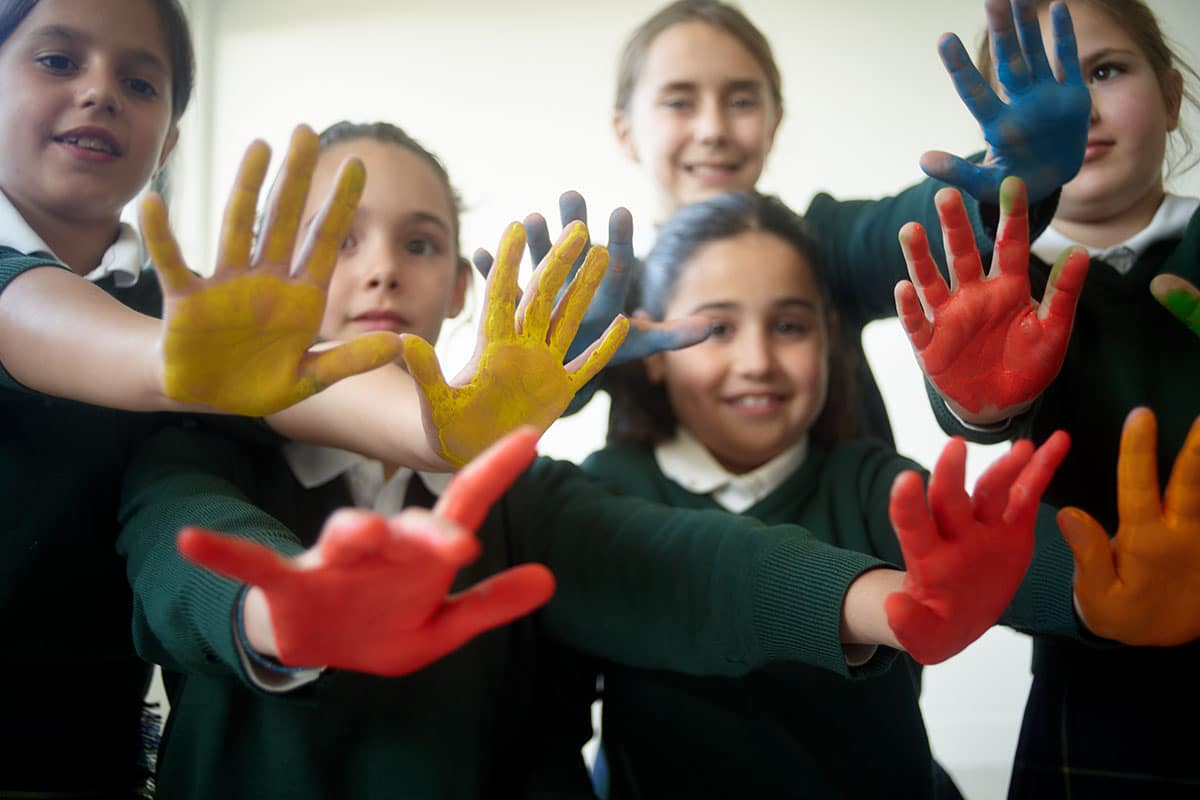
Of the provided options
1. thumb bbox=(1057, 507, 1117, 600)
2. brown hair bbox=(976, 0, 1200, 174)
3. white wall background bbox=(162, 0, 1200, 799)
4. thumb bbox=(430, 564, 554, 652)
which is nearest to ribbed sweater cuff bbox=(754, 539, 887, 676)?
thumb bbox=(1057, 507, 1117, 600)

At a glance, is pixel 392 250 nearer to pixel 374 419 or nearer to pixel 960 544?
pixel 374 419

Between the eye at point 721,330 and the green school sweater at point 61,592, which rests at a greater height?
the eye at point 721,330

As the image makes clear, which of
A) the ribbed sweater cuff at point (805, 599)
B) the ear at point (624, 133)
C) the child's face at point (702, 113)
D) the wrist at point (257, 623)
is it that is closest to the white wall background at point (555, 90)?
the ear at point (624, 133)

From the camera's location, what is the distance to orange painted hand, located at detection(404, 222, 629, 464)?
0.47 meters

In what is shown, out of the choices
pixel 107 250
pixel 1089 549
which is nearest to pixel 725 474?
pixel 1089 549

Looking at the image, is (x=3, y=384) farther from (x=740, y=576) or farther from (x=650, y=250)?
(x=650, y=250)

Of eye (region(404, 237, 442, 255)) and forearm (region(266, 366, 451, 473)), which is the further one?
eye (region(404, 237, 442, 255))

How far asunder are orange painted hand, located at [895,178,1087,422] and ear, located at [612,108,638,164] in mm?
566

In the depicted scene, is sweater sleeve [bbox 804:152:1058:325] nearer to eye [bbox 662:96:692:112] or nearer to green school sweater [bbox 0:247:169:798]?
eye [bbox 662:96:692:112]

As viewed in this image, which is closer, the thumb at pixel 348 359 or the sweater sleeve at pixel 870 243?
the thumb at pixel 348 359

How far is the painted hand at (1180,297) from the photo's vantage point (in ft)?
1.96

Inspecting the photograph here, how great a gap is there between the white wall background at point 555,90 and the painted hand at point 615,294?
0.70m

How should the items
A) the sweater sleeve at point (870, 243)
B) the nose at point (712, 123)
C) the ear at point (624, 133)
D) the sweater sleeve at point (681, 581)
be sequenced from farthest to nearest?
the ear at point (624, 133) → the nose at point (712, 123) → the sweater sleeve at point (870, 243) → the sweater sleeve at point (681, 581)

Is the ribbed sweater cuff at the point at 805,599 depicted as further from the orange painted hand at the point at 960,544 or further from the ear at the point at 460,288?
the ear at the point at 460,288
